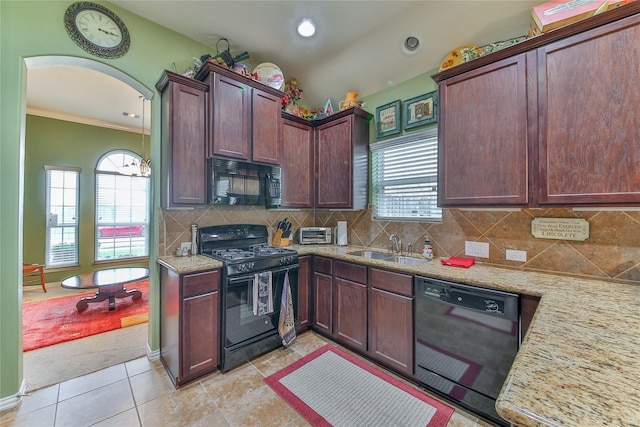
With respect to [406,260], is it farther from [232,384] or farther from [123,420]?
[123,420]

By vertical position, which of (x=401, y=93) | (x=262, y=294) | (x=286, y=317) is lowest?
(x=286, y=317)

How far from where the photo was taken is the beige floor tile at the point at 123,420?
1694 mm

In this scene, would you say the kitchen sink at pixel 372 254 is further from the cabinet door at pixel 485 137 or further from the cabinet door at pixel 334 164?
the cabinet door at pixel 485 137

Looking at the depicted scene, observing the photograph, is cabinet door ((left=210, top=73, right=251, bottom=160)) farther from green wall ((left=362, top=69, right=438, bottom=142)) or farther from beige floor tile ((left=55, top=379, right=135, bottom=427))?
beige floor tile ((left=55, top=379, right=135, bottom=427))

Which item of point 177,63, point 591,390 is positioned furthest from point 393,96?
point 591,390

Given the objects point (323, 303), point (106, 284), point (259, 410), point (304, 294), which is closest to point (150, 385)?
point (259, 410)

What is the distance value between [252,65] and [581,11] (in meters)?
2.92

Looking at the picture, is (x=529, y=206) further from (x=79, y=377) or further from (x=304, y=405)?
(x=79, y=377)

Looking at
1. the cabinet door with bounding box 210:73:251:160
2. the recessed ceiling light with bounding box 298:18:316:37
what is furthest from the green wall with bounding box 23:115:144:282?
the recessed ceiling light with bounding box 298:18:316:37

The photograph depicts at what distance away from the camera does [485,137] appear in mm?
1909

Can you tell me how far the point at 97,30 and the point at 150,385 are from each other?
9.59ft

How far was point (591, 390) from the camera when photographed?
0.61 m

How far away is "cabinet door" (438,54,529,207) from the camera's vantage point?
69.9 inches

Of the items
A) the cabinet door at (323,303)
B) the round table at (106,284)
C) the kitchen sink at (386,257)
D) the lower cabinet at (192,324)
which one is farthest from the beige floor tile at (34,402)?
the kitchen sink at (386,257)
